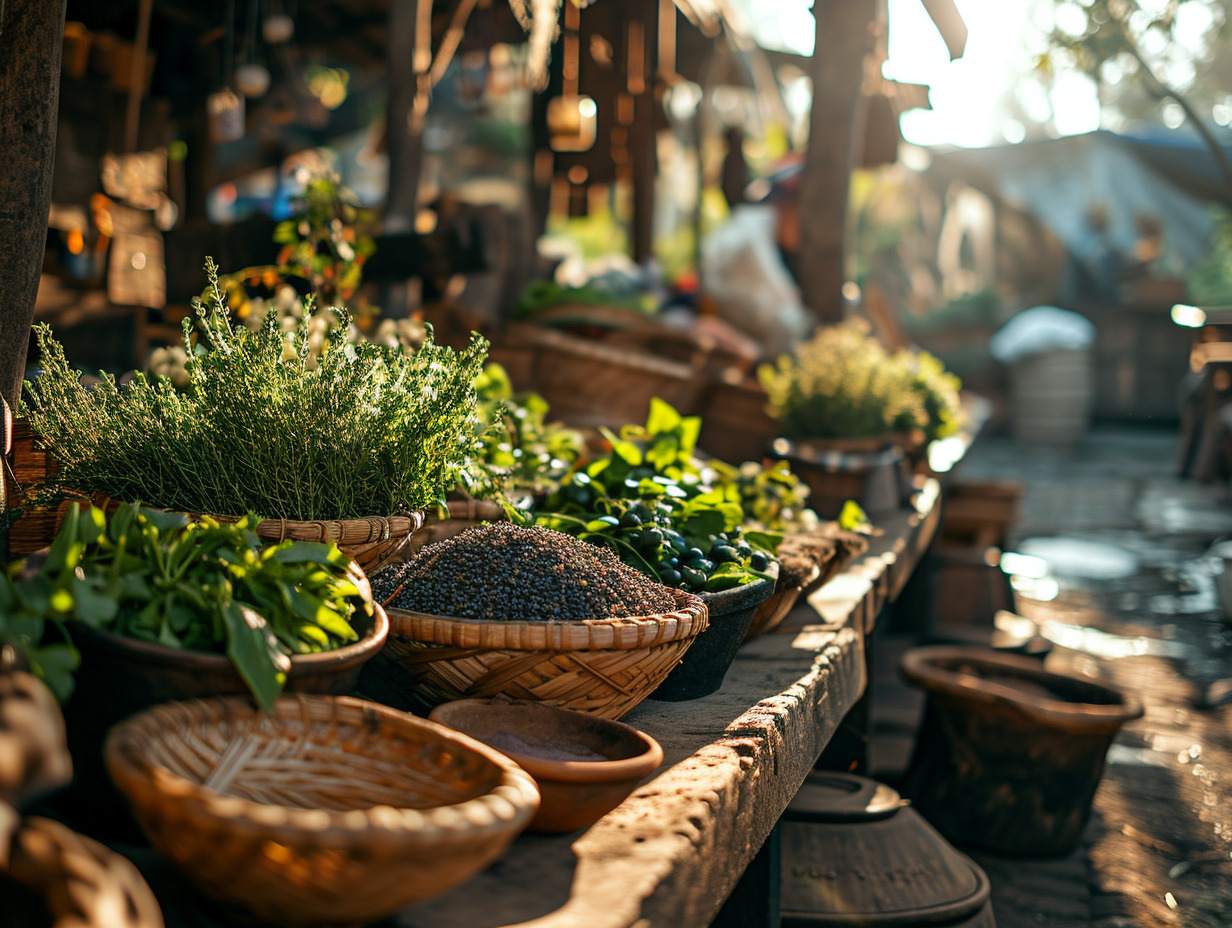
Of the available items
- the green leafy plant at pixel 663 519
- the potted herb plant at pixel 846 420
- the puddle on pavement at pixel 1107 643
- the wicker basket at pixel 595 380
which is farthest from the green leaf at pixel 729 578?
the puddle on pavement at pixel 1107 643

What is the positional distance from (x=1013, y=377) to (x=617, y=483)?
13282 mm

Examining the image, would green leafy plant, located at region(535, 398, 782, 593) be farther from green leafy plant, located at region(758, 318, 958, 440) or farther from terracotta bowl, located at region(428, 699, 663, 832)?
green leafy plant, located at region(758, 318, 958, 440)

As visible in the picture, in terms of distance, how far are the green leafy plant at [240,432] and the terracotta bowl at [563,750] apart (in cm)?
41

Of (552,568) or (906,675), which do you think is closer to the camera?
(552,568)

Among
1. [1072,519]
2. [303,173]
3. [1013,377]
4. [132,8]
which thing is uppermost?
[132,8]

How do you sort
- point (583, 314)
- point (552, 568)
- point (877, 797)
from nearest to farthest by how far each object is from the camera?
point (552, 568) < point (877, 797) < point (583, 314)

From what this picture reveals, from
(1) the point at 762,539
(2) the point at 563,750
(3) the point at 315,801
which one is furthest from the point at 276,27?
(3) the point at 315,801

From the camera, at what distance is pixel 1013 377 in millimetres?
14211

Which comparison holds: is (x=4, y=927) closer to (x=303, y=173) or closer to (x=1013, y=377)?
(x=303, y=173)

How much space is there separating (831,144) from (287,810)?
504 cm

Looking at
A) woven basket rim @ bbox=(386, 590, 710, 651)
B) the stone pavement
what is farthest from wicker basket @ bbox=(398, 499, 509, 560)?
the stone pavement

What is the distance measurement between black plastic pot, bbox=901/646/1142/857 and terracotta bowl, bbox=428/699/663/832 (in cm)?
207

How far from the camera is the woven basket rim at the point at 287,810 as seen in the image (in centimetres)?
87

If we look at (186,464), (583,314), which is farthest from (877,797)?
(583,314)
